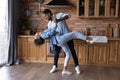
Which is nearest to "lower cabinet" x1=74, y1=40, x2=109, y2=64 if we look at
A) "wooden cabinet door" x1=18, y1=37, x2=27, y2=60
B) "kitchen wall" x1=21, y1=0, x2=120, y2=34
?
"kitchen wall" x1=21, y1=0, x2=120, y2=34

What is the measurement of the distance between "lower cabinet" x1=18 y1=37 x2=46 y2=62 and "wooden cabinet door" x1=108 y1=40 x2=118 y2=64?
5.11 feet

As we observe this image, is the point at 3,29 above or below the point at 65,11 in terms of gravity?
below

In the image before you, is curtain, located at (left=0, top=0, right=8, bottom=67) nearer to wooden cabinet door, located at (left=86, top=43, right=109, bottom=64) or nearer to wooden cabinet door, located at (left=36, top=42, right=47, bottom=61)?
wooden cabinet door, located at (left=36, top=42, right=47, bottom=61)

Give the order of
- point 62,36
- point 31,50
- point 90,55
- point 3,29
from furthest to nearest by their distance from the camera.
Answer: point 31,50 → point 90,55 → point 3,29 → point 62,36

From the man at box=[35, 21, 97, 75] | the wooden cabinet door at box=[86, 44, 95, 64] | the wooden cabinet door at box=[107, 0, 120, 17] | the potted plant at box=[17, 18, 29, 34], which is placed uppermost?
the wooden cabinet door at box=[107, 0, 120, 17]

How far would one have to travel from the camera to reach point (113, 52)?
535 centimetres

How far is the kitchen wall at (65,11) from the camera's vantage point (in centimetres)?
572

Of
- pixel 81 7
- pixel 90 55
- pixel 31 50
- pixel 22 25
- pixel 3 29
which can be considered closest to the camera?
pixel 3 29

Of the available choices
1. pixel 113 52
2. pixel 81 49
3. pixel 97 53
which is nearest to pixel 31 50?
pixel 81 49

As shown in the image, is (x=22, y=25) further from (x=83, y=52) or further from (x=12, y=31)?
(x=83, y=52)

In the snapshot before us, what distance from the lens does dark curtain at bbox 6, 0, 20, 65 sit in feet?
17.4

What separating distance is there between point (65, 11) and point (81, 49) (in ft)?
3.48

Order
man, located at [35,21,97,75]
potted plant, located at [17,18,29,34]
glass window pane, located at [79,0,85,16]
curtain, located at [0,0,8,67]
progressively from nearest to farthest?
man, located at [35,21,97,75] → curtain, located at [0,0,8,67] → glass window pane, located at [79,0,85,16] → potted plant, located at [17,18,29,34]

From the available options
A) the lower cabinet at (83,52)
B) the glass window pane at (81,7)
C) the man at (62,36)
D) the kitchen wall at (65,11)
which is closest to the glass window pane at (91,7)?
the glass window pane at (81,7)
